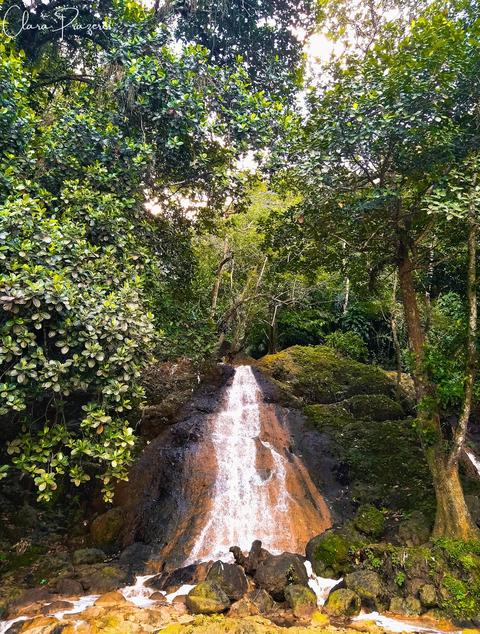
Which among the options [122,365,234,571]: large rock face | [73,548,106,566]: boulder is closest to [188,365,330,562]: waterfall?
[122,365,234,571]: large rock face

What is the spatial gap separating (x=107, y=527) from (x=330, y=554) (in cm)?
540

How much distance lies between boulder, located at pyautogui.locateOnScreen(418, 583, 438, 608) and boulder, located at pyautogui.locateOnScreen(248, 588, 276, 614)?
2473 millimetres

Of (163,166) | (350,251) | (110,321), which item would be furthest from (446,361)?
(163,166)

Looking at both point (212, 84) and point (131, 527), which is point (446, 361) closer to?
point (212, 84)

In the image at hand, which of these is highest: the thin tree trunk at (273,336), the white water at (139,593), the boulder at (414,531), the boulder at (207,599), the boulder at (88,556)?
the thin tree trunk at (273,336)

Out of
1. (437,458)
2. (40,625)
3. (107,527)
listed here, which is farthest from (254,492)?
(40,625)

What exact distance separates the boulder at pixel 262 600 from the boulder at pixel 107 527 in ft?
14.1

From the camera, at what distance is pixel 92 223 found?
7.52 metres

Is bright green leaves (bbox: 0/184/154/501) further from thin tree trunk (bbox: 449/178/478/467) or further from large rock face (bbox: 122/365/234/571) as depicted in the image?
thin tree trunk (bbox: 449/178/478/467)

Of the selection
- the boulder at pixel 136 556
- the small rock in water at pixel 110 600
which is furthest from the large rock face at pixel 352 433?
the small rock in water at pixel 110 600

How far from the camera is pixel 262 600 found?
756 cm

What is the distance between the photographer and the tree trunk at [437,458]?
8.56 metres

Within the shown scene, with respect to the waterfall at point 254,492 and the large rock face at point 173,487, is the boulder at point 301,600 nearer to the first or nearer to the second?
the waterfall at point 254,492

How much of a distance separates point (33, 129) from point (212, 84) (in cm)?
365
